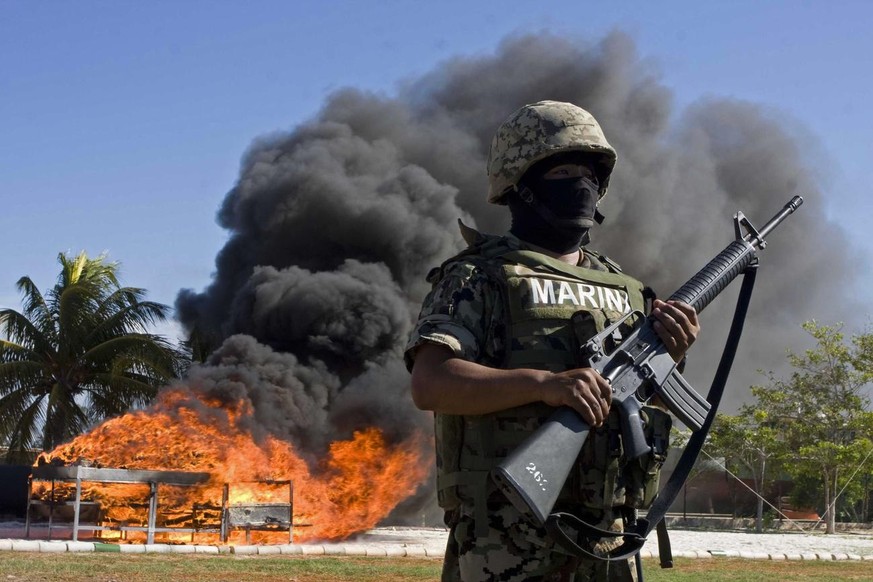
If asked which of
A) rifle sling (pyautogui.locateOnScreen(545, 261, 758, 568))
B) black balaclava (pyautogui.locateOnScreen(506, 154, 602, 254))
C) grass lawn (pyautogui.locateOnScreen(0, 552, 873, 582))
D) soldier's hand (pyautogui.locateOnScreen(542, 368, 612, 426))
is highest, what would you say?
black balaclava (pyautogui.locateOnScreen(506, 154, 602, 254))

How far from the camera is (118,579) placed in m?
9.17

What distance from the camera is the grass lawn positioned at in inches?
378

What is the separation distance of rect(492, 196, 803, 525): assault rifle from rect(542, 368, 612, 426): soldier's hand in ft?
0.12

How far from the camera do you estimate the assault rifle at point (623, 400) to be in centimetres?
251

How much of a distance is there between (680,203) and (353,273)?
12.3 metres

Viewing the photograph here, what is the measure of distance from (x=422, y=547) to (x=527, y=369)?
13.0 m

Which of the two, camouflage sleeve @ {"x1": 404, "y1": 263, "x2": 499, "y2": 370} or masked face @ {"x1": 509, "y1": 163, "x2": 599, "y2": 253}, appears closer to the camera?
camouflage sleeve @ {"x1": 404, "y1": 263, "x2": 499, "y2": 370}

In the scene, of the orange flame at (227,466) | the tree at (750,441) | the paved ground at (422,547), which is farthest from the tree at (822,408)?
the orange flame at (227,466)

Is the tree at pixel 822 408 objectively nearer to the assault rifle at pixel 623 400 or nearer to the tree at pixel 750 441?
the tree at pixel 750 441

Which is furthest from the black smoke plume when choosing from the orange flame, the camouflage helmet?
the camouflage helmet

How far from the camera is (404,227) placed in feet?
87.7

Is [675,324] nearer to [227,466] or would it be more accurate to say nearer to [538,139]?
[538,139]

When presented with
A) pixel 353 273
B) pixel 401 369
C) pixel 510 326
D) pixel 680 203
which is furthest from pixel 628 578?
pixel 680 203

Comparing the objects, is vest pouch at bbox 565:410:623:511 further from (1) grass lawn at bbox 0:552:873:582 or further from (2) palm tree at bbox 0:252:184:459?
(2) palm tree at bbox 0:252:184:459
